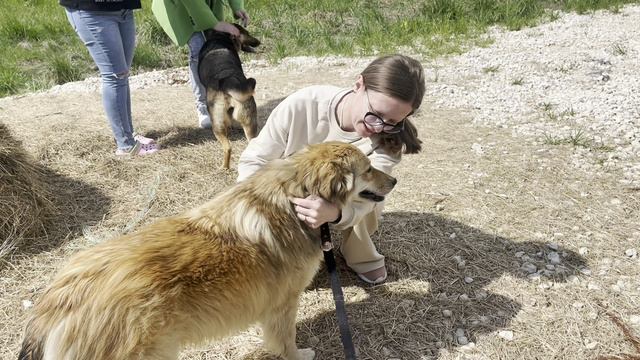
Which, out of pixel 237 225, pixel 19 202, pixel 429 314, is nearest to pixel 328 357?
pixel 429 314

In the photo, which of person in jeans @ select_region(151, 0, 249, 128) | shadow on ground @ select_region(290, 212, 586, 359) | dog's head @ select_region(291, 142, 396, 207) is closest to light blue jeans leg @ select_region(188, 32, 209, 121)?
person in jeans @ select_region(151, 0, 249, 128)

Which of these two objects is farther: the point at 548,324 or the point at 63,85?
the point at 63,85

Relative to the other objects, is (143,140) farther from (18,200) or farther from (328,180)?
(328,180)

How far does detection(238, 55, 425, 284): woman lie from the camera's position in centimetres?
256

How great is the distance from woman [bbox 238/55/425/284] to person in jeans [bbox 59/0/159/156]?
2241 millimetres

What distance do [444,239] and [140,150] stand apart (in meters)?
3.25

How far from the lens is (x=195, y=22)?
17.3 feet

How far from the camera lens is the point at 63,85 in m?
6.86

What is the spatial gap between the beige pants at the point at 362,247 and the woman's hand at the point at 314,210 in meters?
0.81

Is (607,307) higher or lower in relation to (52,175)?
lower

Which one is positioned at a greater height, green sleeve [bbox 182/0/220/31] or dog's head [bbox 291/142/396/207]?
green sleeve [bbox 182/0/220/31]

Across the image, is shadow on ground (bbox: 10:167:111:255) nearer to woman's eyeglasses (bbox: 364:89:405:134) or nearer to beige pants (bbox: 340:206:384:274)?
beige pants (bbox: 340:206:384:274)

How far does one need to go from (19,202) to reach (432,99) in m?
4.80

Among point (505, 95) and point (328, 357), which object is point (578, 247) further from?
point (505, 95)
